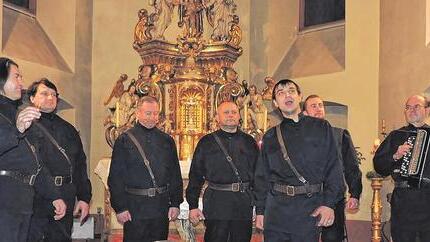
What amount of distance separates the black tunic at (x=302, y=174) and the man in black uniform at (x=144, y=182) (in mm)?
1488

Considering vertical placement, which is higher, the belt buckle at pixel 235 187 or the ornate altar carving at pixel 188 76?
the ornate altar carving at pixel 188 76

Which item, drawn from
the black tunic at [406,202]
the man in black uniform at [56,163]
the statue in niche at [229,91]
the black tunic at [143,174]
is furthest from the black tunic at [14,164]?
the statue in niche at [229,91]

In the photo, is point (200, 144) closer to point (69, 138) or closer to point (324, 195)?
point (69, 138)

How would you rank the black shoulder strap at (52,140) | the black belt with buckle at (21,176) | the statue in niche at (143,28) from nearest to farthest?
the black belt with buckle at (21,176) < the black shoulder strap at (52,140) < the statue in niche at (143,28)

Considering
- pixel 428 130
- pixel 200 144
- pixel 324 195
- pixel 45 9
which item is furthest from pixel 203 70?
pixel 324 195

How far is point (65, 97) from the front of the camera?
14.0m

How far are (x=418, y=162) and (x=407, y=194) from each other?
0.40 meters

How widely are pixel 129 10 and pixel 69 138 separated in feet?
29.7

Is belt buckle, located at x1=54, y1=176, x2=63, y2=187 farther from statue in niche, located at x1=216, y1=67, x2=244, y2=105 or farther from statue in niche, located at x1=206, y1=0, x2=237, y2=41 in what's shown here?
statue in niche, located at x1=206, y1=0, x2=237, y2=41

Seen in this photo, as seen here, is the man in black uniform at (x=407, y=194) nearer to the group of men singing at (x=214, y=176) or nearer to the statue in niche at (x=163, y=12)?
the group of men singing at (x=214, y=176)

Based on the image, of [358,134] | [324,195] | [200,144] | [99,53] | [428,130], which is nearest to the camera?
[324,195]

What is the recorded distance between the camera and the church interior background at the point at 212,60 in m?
12.0

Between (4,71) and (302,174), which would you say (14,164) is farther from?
(302,174)

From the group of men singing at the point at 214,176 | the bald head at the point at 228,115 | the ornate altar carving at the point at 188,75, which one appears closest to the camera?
the group of men singing at the point at 214,176
